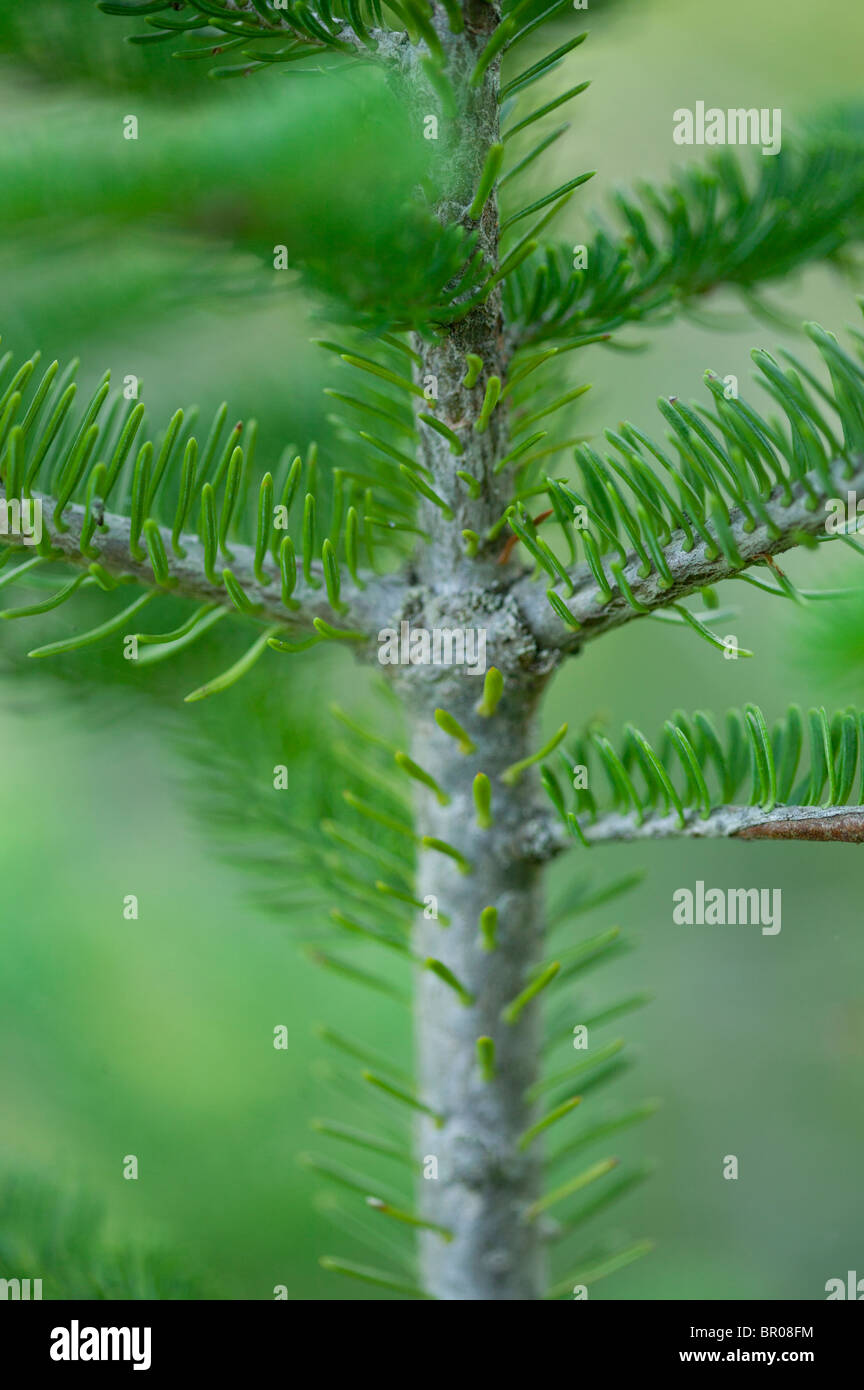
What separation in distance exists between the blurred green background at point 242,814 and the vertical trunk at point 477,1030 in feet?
0.25

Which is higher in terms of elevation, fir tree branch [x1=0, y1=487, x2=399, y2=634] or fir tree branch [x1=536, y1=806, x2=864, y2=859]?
fir tree branch [x1=0, y1=487, x2=399, y2=634]

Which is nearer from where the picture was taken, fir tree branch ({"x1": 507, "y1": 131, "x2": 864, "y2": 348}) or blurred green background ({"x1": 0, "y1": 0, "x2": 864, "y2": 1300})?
blurred green background ({"x1": 0, "y1": 0, "x2": 864, "y2": 1300})

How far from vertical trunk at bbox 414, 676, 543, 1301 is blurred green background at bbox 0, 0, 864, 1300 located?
7 cm

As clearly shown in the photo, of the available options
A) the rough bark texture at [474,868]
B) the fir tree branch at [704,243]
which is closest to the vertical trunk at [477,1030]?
the rough bark texture at [474,868]

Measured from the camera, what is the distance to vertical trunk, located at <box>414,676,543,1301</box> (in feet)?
0.98

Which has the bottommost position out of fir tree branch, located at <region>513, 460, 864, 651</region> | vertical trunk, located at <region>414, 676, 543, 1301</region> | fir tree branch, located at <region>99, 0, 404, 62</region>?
vertical trunk, located at <region>414, 676, 543, 1301</region>

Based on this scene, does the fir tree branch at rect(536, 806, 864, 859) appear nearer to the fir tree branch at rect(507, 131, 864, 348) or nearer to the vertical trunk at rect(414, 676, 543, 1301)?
the vertical trunk at rect(414, 676, 543, 1301)

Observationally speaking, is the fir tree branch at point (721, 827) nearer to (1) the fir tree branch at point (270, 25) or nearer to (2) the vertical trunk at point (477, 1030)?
(2) the vertical trunk at point (477, 1030)

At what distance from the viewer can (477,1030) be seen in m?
0.31

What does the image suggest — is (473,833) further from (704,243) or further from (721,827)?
(704,243)

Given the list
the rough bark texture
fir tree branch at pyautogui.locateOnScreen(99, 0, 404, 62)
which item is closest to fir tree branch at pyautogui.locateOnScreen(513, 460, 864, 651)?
the rough bark texture

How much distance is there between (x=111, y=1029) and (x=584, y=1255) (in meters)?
0.40

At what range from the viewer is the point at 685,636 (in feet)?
3.02
